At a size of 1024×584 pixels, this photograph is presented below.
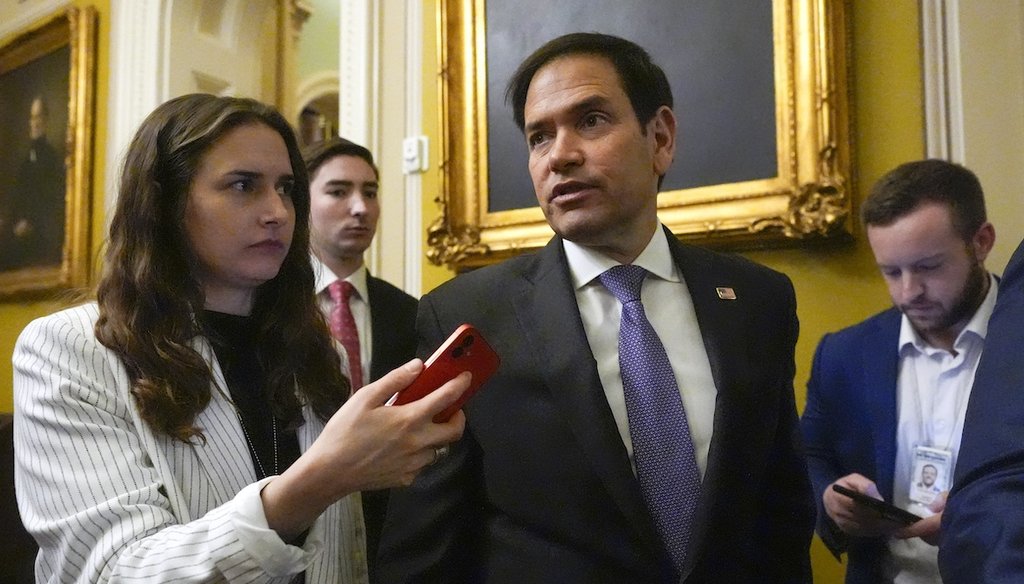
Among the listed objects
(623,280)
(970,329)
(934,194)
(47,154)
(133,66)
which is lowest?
(970,329)

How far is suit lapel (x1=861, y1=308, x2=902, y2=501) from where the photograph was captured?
1.78 meters

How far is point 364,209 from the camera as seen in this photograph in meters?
2.33

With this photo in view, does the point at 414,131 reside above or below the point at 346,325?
above

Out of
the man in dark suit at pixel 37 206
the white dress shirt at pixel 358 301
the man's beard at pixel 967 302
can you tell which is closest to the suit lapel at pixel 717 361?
the man's beard at pixel 967 302

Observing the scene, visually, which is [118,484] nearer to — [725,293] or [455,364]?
[455,364]

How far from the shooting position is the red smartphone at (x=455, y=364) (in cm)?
101

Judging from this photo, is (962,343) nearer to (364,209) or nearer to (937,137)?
(937,137)

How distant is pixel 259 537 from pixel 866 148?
207 cm

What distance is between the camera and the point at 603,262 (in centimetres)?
137

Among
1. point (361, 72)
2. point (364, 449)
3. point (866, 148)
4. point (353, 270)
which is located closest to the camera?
point (364, 449)

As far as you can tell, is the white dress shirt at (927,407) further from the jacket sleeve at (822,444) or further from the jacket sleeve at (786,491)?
the jacket sleeve at (786,491)

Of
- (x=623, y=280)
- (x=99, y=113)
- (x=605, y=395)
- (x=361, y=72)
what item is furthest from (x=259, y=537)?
(x=99, y=113)

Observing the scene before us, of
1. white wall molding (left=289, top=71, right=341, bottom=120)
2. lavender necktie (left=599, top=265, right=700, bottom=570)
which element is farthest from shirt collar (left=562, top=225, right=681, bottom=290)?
white wall molding (left=289, top=71, right=341, bottom=120)

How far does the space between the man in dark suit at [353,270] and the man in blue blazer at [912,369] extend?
1260mm
